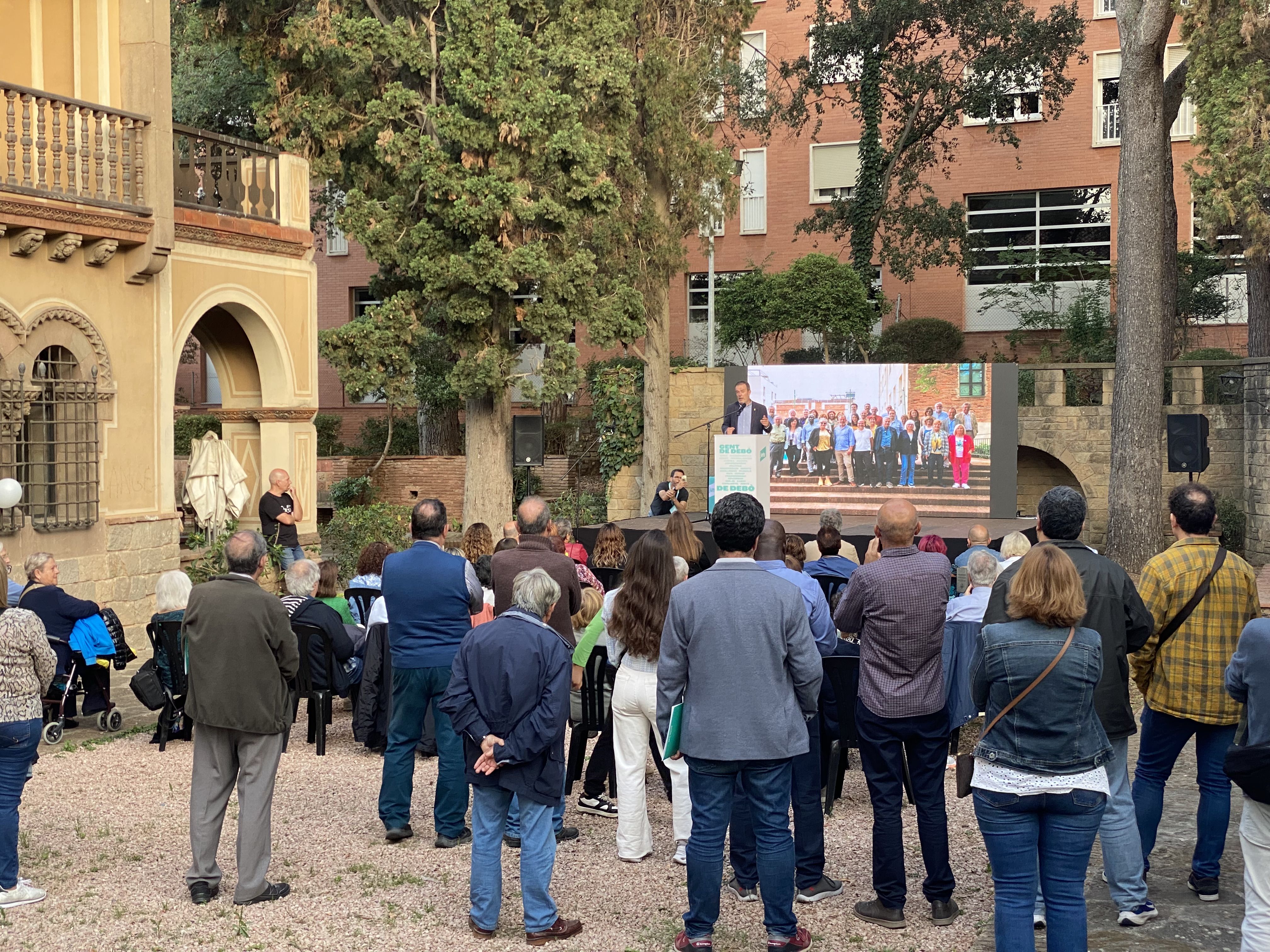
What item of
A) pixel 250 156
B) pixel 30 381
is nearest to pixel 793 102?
pixel 250 156

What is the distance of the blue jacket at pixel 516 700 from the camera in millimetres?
5445

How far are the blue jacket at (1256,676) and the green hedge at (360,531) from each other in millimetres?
15537

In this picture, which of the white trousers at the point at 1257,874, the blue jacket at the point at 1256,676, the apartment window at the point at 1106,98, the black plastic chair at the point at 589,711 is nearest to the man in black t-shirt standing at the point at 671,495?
the black plastic chair at the point at 589,711

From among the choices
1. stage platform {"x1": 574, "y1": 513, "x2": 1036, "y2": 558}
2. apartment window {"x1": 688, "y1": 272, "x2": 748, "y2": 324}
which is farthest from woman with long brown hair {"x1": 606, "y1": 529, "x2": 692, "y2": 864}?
apartment window {"x1": 688, "y1": 272, "x2": 748, "y2": 324}

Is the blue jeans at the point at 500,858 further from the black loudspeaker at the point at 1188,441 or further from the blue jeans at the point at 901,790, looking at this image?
the black loudspeaker at the point at 1188,441

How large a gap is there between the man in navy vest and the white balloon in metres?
6.69

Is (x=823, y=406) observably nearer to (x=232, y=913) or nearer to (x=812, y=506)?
(x=812, y=506)

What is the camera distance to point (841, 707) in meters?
7.43

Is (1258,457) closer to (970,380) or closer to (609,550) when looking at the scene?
(970,380)

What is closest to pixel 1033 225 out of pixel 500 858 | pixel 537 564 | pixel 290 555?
pixel 290 555

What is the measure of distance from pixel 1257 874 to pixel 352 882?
151 inches

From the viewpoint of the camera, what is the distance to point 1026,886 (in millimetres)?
4664

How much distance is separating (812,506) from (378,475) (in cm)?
958

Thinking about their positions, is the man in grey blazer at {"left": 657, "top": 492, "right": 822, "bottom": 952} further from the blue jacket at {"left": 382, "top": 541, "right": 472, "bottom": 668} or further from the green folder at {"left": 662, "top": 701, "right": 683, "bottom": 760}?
the blue jacket at {"left": 382, "top": 541, "right": 472, "bottom": 668}
